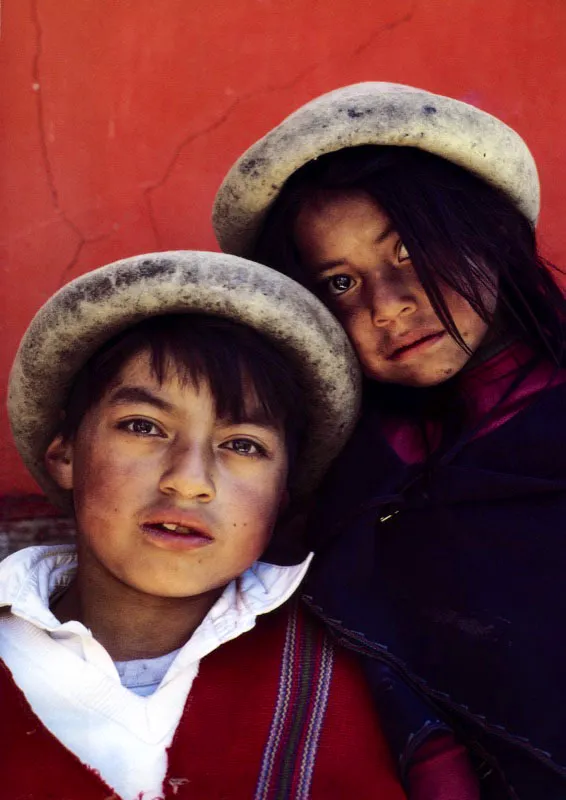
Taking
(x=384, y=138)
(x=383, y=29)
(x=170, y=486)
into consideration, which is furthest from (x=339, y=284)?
(x=383, y=29)

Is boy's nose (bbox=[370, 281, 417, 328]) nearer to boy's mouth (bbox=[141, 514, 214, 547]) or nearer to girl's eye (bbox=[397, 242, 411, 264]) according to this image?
girl's eye (bbox=[397, 242, 411, 264])

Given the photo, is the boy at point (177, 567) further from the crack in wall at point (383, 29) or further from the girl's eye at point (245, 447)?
the crack in wall at point (383, 29)

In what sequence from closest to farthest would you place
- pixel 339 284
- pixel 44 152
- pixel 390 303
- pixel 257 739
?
1. pixel 257 739
2. pixel 390 303
3. pixel 339 284
4. pixel 44 152

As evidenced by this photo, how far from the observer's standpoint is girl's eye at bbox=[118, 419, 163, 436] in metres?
1.54

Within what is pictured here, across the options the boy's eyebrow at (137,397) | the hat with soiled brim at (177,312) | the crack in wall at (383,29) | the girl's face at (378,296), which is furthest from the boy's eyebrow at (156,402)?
the crack in wall at (383,29)

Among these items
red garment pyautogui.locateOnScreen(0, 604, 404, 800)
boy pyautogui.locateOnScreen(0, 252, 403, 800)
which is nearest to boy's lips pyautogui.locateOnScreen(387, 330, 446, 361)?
boy pyautogui.locateOnScreen(0, 252, 403, 800)

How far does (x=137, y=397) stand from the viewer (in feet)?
5.09

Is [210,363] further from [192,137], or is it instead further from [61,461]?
[192,137]

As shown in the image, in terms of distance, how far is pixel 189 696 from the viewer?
1.44 m

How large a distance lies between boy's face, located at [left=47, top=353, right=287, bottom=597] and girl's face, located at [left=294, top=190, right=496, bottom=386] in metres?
0.27

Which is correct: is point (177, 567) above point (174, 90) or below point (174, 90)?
below

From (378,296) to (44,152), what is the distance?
0.95m

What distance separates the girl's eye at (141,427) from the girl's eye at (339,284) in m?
0.46

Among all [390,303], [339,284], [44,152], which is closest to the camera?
[390,303]
